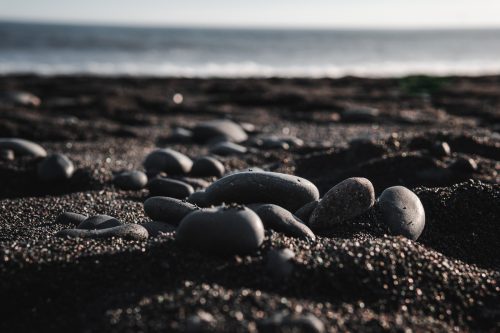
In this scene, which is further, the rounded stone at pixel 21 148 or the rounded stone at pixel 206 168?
the rounded stone at pixel 21 148

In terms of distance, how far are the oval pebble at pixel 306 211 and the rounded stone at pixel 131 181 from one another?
1.28m

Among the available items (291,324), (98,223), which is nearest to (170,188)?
(98,223)

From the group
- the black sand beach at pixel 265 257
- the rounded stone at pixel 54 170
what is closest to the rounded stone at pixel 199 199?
the black sand beach at pixel 265 257

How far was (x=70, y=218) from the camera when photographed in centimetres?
254

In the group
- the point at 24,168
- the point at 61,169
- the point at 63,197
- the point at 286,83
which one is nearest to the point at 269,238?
the point at 63,197

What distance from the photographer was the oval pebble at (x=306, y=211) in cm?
237

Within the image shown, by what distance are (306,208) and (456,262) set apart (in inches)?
26.6

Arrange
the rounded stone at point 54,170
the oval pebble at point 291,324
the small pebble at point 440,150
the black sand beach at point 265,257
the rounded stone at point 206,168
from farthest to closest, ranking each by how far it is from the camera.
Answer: the small pebble at point 440,150
the rounded stone at point 206,168
the rounded stone at point 54,170
the black sand beach at point 265,257
the oval pebble at point 291,324

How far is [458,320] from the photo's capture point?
166 centimetres

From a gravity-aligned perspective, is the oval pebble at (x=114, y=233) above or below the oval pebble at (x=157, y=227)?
above

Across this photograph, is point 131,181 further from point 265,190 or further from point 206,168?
point 265,190

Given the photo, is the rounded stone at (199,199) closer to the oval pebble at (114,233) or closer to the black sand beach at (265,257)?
the black sand beach at (265,257)

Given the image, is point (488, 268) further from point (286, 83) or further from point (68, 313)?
point (286, 83)

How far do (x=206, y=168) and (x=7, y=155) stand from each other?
58.4 inches
